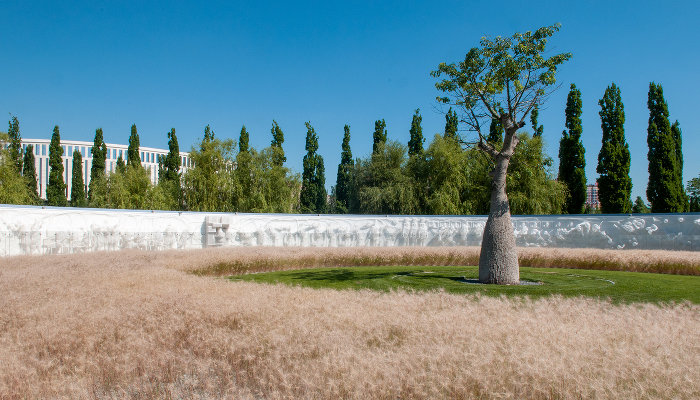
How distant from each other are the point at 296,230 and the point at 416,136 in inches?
681

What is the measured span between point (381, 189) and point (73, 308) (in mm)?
29931

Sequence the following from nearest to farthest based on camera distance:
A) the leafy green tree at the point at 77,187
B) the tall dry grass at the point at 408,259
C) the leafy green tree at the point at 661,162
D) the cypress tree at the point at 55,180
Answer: the tall dry grass at the point at 408,259 → the leafy green tree at the point at 661,162 → the cypress tree at the point at 55,180 → the leafy green tree at the point at 77,187

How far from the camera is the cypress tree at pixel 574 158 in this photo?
31.1 m

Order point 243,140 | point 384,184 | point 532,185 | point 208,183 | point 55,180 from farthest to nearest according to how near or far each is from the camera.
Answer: point 243,140 → point 55,180 → point 384,184 → point 208,183 → point 532,185

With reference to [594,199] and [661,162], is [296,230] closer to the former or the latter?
[661,162]

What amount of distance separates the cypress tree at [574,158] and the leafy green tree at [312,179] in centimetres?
1764

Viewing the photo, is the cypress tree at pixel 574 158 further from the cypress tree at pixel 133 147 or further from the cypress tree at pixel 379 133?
the cypress tree at pixel 133 147

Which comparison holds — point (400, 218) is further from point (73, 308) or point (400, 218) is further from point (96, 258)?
point (73, 308)

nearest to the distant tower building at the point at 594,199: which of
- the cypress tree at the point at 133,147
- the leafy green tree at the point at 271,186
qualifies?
the leafy green tree at the point at 271,186

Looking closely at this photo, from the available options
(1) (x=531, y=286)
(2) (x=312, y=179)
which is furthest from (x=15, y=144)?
(1) (x=531, y=286)

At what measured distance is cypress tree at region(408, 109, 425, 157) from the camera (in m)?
38.1

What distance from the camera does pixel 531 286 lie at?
10.9 m

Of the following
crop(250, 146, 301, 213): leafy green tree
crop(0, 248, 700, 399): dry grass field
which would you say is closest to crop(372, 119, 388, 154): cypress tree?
crop(250, 146, 301, 213): leafy green tree

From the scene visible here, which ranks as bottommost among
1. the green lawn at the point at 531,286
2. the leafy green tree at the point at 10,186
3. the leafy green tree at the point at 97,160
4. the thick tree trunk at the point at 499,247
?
the green lawn at the point at 531,286
